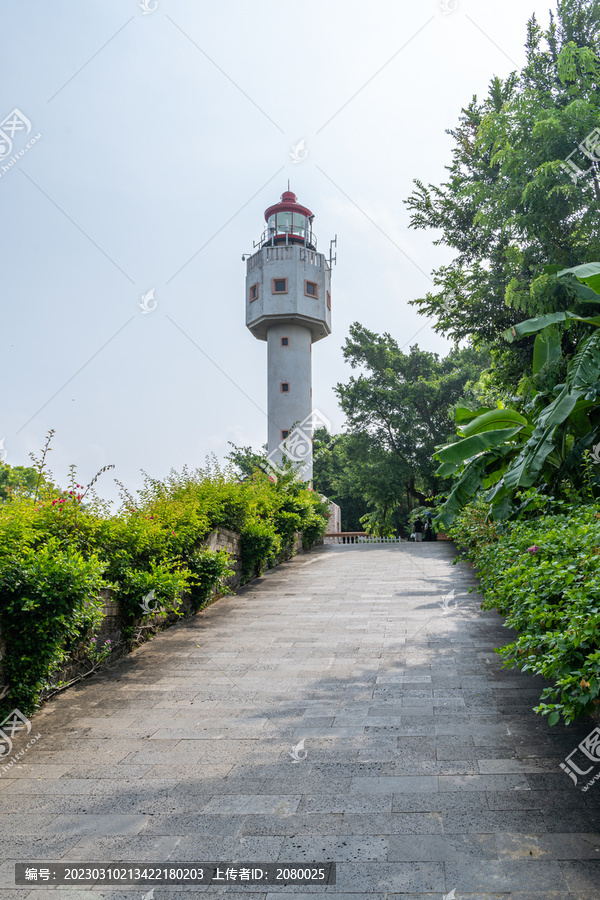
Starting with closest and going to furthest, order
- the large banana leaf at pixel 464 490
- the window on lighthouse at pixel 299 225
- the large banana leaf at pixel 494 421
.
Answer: the large banana leaf at pixel 494 421
the large banana leaf at pixel 464 490
the window on lighthouse at pixel 299 225

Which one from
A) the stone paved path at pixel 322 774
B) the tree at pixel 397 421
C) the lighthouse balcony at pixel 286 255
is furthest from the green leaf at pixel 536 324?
the lighthouse balcony at pixel 286 255

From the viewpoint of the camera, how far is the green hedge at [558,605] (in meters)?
2.95

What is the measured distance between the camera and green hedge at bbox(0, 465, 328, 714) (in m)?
4.73

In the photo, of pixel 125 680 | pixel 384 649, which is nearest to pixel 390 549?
pixel 384 649

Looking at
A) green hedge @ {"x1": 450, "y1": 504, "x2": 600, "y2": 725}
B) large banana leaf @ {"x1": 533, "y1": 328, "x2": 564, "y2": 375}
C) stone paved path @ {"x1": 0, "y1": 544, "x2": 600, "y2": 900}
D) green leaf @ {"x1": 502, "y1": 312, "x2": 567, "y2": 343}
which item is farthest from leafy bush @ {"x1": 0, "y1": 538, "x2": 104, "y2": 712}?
large banana leaf @ {"x1": 533, "y1": 328, "x2": 564, "y2": 375}

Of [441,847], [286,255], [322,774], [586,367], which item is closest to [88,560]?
[322,774]

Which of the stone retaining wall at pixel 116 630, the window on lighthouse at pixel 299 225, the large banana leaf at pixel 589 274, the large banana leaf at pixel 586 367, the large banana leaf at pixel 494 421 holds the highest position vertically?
the window on lighthouse at pixel 299 225

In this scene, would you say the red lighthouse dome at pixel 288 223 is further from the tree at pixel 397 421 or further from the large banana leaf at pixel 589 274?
the large banana leaf at pixel 589 274

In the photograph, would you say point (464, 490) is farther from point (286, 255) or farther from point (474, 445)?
point (286, 255)

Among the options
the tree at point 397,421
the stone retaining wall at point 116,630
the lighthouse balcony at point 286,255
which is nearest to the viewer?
the stone retaining wall at point 116,630

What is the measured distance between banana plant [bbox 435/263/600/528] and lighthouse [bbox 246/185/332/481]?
75.0 ft

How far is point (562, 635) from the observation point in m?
3.11

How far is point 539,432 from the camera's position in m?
6.58

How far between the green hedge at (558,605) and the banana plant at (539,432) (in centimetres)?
94
